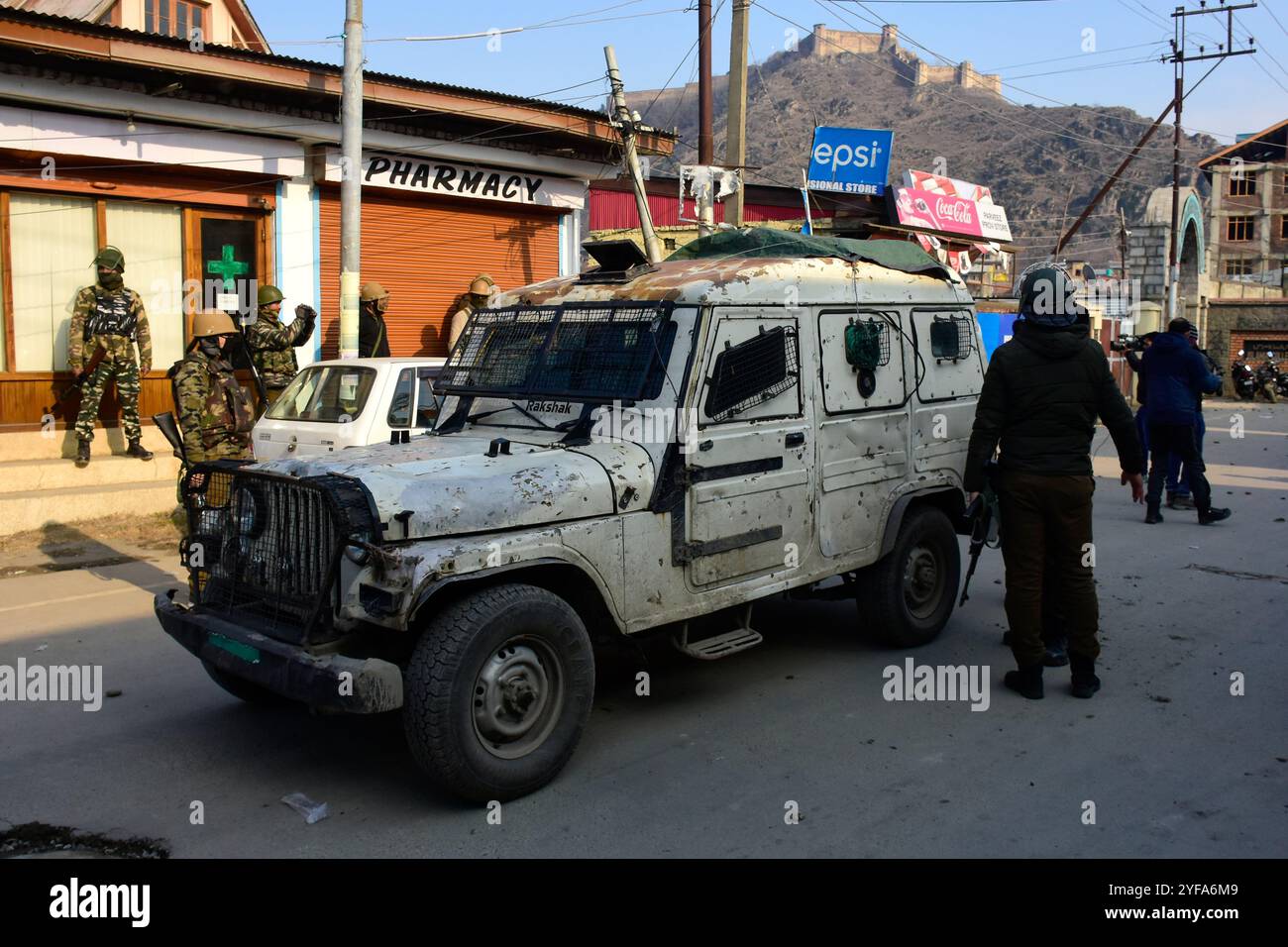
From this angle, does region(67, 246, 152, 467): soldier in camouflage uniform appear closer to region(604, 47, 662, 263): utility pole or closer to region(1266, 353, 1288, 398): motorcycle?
region(604, 47, 662, 263): utility pole

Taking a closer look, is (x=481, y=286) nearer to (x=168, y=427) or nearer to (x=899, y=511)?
(x=168, y=427)

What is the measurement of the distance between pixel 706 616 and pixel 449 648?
1.78m

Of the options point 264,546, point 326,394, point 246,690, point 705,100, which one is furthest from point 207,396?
point 705,100

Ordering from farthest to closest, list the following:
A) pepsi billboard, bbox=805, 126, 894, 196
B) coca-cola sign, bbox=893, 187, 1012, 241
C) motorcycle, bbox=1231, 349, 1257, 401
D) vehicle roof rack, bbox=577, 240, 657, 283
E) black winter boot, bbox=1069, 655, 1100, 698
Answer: motorcycle, bbox=1231, 349, 1257, 401
coca-cola sign, bbox=893, 187, 1012, 241
pepsi billboard, bbox=805, 126, 894, 196
vehicle roof rack, bbox=577, 240, 657, 283
black winter boot, bbox=1069, 655, 1100, 698

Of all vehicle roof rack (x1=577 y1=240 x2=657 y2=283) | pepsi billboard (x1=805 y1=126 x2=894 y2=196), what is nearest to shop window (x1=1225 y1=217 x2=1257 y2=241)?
pepsi billboard (x1=805 y1=126 x2=894 y2=196)

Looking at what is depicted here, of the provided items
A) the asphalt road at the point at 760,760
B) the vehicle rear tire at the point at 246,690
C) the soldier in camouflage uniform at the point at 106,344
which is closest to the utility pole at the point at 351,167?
the soldier in camouflage uniform at the point at 106,344

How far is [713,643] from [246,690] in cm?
229

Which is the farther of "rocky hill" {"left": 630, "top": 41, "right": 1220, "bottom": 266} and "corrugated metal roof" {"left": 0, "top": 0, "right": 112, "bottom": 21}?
"rocky hill" {"left": 630, "top": 41, "right": 1220, "bottom": 266}

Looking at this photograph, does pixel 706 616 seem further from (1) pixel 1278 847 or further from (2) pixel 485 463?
(1) pixel 1278 847

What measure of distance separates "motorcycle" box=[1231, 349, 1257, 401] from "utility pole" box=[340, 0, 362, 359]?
34.4 m

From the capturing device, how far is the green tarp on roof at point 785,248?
619 centimetres

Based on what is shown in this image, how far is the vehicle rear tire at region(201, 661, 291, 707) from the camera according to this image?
17.4ft

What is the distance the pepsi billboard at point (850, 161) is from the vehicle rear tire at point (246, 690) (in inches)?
757

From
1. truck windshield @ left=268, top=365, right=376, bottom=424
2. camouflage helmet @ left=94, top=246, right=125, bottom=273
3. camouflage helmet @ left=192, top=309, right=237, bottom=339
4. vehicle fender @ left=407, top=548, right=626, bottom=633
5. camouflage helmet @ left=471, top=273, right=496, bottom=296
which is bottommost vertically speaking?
vehicle fender @ left=407, top=548, right=626, bottom=633
